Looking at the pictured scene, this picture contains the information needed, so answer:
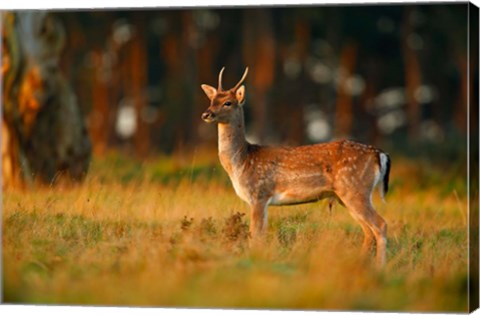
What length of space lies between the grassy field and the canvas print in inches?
1.0

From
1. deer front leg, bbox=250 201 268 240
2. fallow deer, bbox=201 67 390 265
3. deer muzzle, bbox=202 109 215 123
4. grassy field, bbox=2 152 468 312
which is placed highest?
deer muzzle, bbox=202 109 215 123

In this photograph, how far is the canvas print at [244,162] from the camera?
10.9 metres

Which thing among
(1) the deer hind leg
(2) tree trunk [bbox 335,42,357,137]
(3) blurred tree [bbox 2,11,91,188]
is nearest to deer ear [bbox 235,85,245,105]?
(1) the deer hind leg

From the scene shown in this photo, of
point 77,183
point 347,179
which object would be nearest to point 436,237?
point 347,179

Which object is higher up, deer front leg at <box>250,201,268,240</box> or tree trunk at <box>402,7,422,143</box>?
tree trunk at <box>402,7,422,143</box>

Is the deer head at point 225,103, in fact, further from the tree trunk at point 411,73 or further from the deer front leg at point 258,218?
the tree trunk at point 411,73

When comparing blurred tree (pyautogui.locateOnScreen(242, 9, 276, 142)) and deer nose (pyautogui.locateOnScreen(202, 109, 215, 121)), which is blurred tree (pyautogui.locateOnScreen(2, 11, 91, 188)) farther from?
blurred tree (pyautogui.locateOnScreen(242, 9, 276, 142))

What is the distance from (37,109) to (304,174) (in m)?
6.34

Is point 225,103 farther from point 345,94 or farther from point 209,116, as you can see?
point 345,94

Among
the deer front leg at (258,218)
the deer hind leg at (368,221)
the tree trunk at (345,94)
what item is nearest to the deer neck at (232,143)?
the deer front leg at (258,218)

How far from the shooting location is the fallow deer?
40.7 feet

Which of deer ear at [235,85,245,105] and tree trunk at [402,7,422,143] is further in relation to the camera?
tree trunk at [402,7,422,143]

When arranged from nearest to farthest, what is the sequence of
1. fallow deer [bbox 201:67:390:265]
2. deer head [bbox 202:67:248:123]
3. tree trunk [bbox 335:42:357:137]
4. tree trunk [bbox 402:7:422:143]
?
fallow deer [bbox 201:67:390:265], deer head [bbox 202:67:248:123], tree trunk [bbox 402:7:422:143], tree trunk [bbox 335:42:357:137]

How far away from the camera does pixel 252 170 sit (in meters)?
12.8
